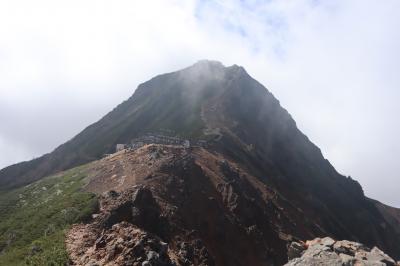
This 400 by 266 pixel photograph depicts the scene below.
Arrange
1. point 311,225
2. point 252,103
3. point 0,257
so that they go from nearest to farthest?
point 0,257 → point 311,225 → point 252,103

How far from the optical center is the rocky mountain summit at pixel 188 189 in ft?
180

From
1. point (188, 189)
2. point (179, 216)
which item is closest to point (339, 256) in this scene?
point (179, 216)

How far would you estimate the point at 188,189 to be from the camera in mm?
71500

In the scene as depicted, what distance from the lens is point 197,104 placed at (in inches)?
5404

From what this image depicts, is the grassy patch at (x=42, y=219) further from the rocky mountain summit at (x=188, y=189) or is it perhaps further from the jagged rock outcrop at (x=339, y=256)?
the jagged rock outcrop at (x=339, y=256)

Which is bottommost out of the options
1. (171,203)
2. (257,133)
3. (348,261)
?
(348,261)

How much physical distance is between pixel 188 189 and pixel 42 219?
19.6 metres

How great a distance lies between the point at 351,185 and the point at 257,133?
120ft

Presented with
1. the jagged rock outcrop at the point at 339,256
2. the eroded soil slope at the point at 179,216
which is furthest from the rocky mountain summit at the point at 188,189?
the jagged rock outcrop at the point at 339,256

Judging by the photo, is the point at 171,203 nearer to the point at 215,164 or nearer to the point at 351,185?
the point at 215,164

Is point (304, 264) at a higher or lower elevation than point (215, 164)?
lower

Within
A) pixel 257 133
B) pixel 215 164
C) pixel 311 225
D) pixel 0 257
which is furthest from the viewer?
pixel 257 133

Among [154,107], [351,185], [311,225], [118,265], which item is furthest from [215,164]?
[351,185]

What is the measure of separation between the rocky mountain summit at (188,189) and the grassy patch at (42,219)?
0.70 ft
